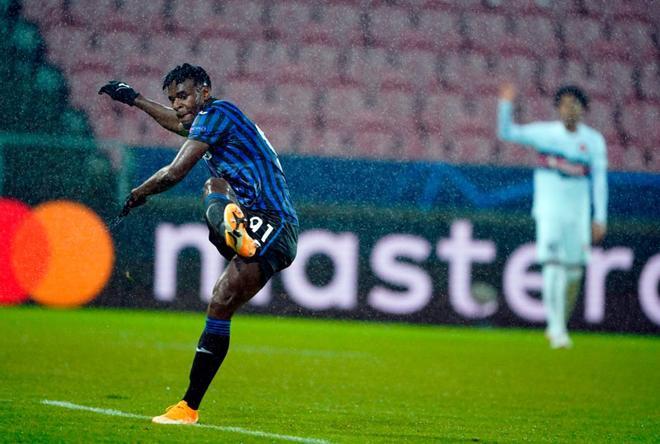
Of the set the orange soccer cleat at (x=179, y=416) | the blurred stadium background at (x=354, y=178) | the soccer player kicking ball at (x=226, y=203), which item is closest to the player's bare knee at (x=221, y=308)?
the soccer player kicking ball at (x=226, y=203)

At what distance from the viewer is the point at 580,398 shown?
7.02 metres

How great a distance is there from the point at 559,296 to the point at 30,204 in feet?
14.2

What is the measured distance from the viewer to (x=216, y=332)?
512 cm

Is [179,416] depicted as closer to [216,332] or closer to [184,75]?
[216,332]

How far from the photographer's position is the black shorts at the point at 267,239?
518 cm

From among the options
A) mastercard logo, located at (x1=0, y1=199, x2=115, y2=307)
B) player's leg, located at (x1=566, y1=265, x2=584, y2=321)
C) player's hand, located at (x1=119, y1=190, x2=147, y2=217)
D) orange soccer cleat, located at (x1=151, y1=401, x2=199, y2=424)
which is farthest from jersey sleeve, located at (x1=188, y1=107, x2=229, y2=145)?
player's leg, located at (x1=566, y1=265, x2=584, y2=321)

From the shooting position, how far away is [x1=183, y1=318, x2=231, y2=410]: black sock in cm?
508

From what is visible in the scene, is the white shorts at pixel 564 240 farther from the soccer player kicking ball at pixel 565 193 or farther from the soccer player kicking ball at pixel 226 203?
the soccer player kicking ball at pixel 226 203

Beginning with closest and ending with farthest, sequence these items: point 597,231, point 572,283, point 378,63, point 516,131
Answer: point 597,231, point 572,283, point 516,131, point 378,63

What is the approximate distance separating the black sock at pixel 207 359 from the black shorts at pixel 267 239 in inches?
11.4

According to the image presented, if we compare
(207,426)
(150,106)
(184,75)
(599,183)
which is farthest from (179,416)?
(599,183)

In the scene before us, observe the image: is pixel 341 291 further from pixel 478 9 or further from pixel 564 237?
pixel 478 9

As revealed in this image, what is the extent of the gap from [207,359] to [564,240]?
20.1 ft

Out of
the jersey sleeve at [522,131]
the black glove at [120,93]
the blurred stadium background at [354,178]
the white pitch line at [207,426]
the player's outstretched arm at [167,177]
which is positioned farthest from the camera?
the jersey sleeve at [522,131]
